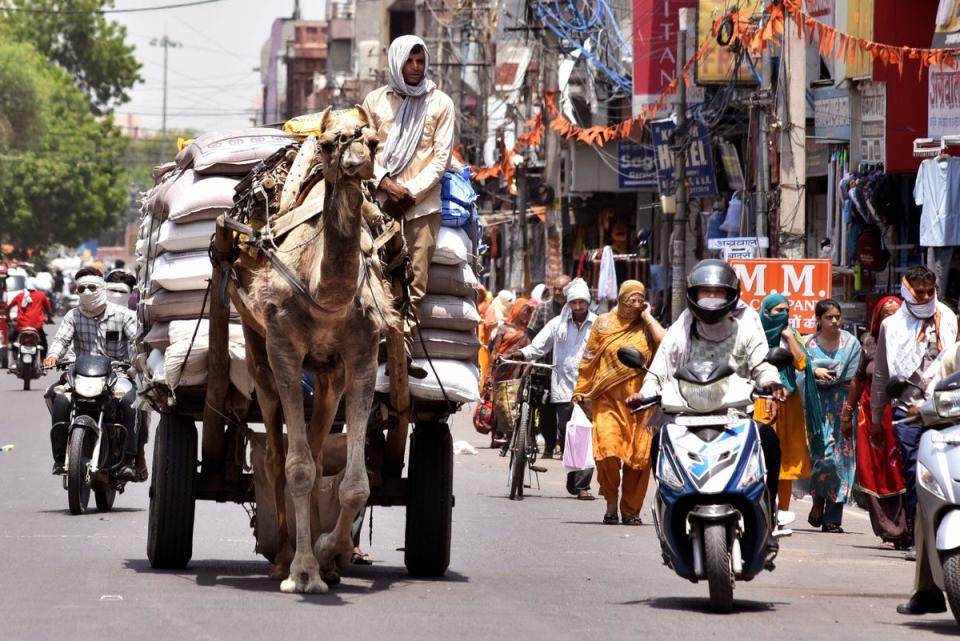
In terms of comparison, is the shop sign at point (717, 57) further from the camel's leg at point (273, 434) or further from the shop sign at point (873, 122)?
the camel's leg at point (273, 434)

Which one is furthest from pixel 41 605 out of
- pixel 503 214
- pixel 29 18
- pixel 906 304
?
pixel 29 18

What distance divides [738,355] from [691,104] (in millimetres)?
17900

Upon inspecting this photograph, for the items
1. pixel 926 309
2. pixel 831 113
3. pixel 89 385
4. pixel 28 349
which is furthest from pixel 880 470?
pixel 28 349

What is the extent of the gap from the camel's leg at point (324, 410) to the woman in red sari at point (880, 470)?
462 cm

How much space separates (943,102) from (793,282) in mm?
3096

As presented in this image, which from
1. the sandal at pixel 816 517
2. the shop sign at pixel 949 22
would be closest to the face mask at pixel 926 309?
the sandal at pixel 816 517

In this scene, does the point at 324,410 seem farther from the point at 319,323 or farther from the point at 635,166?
the point at 635,166

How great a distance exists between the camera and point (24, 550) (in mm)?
11359

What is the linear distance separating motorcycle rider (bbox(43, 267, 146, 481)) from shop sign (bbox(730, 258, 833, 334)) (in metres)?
5.82

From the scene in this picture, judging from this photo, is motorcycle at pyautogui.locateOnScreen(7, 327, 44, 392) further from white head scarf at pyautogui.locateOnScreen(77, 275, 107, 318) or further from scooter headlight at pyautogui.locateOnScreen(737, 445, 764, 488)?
scooter headlight at pyautogui.locateOnScreen(737, 445, 764, 488)

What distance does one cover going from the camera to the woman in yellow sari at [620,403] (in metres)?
14.3

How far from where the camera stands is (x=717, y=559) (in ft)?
29.2

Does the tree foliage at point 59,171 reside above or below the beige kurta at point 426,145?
above

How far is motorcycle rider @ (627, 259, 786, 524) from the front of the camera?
9555 mm
